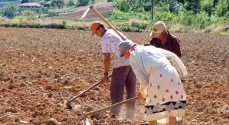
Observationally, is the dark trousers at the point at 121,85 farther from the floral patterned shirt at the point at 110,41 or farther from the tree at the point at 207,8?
the tree at the point at 207,8

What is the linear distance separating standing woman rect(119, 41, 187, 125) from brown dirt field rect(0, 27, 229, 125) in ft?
4.95

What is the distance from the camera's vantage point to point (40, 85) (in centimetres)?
1075

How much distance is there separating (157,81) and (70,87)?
4818 millimetres

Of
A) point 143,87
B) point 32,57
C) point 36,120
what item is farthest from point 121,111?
point 32,57

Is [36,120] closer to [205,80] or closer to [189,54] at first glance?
[205,80]

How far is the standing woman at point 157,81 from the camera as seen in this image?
5949mm

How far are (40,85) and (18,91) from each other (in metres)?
1.07

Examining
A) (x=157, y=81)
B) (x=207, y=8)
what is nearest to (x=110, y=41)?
(x=157, y=81)

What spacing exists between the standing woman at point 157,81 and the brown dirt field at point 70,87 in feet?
4.95

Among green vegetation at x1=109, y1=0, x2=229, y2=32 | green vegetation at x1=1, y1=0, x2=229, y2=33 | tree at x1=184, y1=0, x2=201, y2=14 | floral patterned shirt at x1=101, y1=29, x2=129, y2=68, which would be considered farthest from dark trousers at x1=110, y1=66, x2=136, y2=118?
tree at x1=184, y1=0, x2=201, y2=14

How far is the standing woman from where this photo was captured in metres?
5.95

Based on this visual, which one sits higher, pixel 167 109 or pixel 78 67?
pixel 167 109

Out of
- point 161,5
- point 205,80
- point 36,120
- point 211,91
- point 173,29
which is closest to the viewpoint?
point 36,120

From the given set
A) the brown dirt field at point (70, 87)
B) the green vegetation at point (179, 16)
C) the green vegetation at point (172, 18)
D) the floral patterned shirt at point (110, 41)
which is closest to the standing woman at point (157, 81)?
the brown dirt field at point (70, 87)
